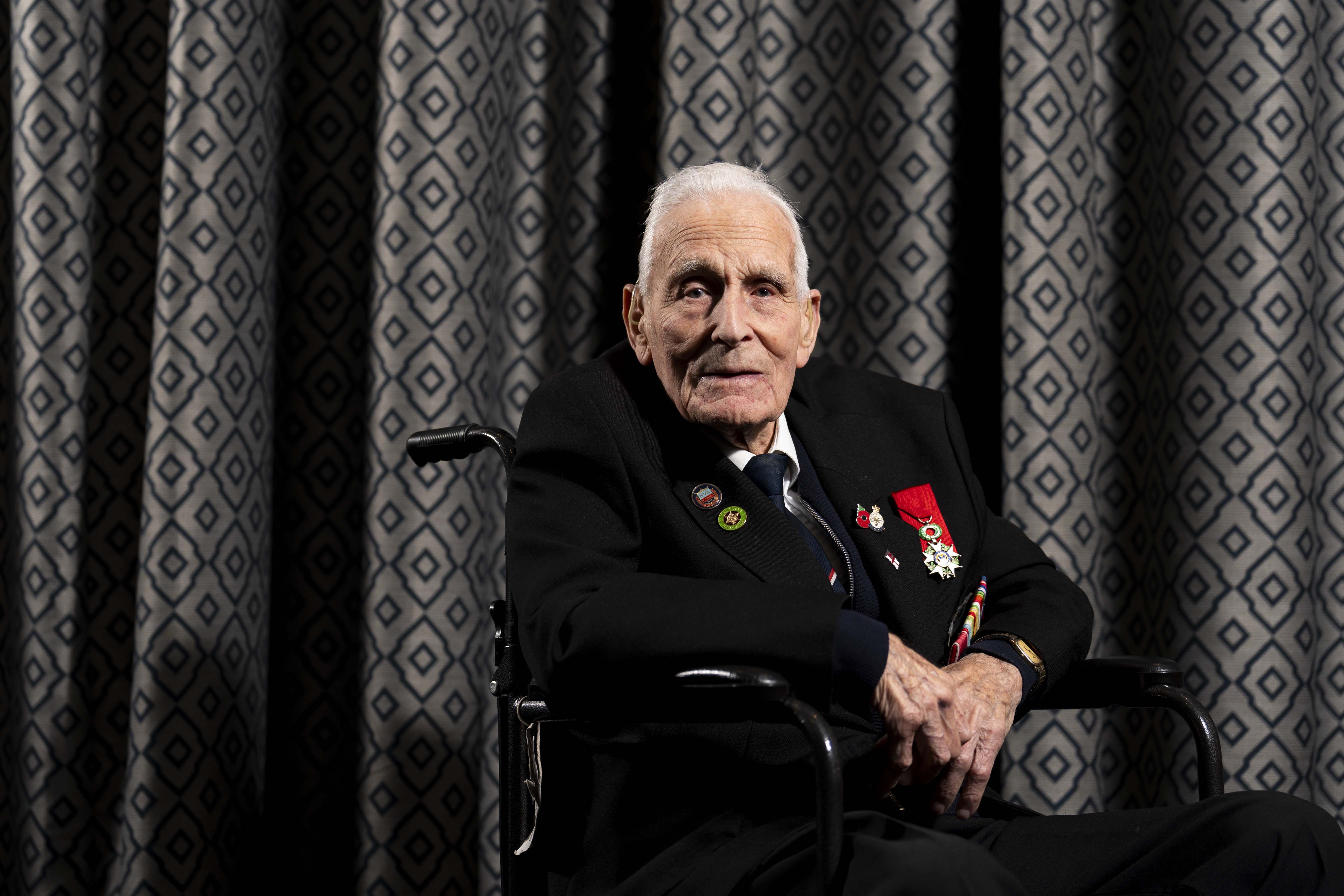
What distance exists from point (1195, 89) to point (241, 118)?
1637mm

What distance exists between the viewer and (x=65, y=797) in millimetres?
2045

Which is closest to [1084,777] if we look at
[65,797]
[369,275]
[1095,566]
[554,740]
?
[1095,566]

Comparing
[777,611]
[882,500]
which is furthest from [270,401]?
[777,611]

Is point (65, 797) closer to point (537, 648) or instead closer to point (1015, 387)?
point (537, 648)

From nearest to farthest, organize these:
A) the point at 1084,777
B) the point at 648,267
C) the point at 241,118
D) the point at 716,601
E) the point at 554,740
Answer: the point at 716,601, the point at 554,740, the point at 648,267, the point at 1084,777, the point at 241,118

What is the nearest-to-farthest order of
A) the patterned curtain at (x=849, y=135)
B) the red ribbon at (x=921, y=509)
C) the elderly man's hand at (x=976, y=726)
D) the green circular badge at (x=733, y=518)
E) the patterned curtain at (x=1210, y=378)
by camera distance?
the elderly man's hand at (x=976, y=726), the green circular badge at (x=733, y=518), the red ribbon at (x=921, y=509), the patterned curtain at (x=1210, y=378), the patterned curtain at (x=849, y=135)

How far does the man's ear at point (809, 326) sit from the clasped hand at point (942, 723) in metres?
0.42

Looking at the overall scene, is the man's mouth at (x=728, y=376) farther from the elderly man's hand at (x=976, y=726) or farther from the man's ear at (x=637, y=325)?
the elderly man's hand at (x=976, y=726)

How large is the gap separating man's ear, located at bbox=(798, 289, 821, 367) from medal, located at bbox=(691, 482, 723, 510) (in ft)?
0.80

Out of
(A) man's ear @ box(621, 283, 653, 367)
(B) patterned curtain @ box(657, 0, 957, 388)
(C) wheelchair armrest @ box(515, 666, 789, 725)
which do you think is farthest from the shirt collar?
(B) patterned curtain @ box(657, 0, 957, 388)

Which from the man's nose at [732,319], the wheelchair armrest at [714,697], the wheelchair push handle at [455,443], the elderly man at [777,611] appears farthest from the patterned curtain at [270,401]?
the wheelchair armrest at [714,697]

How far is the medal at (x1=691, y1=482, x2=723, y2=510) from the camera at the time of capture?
1.34 metres

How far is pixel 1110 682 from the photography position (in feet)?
4.41

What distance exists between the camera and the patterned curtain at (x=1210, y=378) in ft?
6.07
